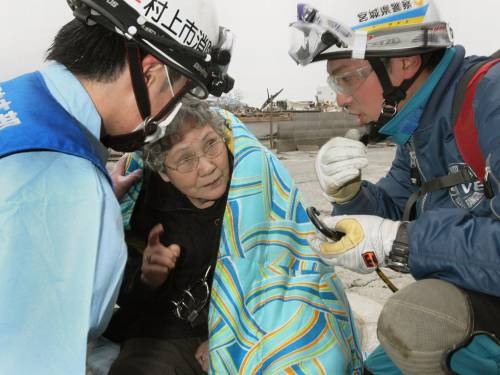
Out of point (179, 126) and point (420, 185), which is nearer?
point (420, 185)

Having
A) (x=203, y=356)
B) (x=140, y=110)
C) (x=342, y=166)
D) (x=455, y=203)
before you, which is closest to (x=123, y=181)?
(x=140, y=110)

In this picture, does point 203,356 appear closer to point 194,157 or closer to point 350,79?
point 194,157

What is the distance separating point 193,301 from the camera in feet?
7.27

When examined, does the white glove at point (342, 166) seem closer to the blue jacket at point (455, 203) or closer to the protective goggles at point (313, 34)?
the blue jacket at point (455, 203)

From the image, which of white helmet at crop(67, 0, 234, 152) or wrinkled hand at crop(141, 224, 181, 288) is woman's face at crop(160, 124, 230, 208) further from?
white helmet at crop(67, 0, 234, 152)

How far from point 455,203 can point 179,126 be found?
1.40m

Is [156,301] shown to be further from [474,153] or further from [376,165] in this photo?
[376,165]

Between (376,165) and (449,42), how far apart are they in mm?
9346

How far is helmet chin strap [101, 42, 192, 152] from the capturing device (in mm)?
1513

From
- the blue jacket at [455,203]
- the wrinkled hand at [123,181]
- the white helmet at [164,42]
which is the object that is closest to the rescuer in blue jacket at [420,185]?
the blue jacket at [455,203]

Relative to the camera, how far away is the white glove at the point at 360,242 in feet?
5.48

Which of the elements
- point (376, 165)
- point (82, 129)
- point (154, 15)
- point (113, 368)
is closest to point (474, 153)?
→ point (154, 15)

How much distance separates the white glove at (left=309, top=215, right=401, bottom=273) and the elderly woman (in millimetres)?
338

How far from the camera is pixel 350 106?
2129 mm
